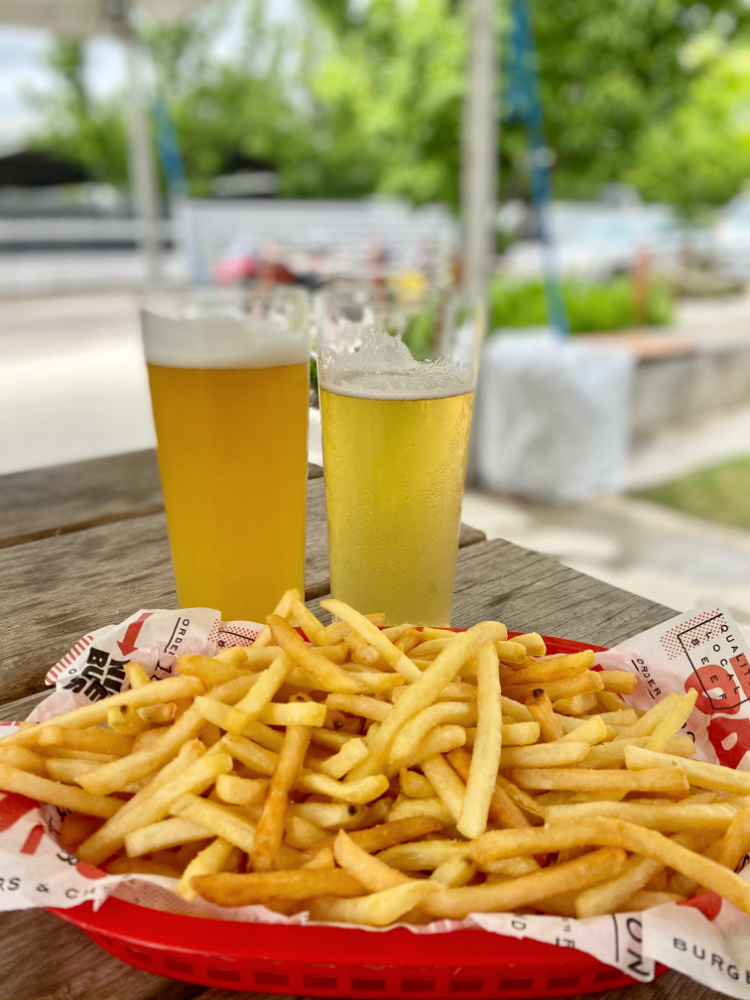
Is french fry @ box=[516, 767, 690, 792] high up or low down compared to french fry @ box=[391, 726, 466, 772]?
down

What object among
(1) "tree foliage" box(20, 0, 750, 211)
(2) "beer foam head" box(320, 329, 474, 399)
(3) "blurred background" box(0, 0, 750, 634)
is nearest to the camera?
(2) "beer foam head" box(320, 329, 474, 399)

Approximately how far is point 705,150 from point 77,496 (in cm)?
1381

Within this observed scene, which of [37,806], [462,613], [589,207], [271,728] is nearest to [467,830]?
[271,728]

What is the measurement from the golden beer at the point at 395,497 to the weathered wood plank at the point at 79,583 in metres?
0.09

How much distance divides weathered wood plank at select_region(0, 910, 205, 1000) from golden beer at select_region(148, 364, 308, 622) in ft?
1.65

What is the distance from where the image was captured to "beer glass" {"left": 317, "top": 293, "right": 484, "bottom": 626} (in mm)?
962

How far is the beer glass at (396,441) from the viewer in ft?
3.16

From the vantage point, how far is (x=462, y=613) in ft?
3.84

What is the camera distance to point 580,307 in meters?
6.32

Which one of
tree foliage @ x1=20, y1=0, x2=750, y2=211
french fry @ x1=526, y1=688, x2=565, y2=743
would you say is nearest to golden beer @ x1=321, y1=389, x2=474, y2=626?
french fry @ x1=526, y1=688, x2=565, y2=743

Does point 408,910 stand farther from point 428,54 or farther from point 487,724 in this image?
point 428,54

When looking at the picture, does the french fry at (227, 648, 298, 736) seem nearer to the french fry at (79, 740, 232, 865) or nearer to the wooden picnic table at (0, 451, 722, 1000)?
the french fry at (79, 740, 232, 865)

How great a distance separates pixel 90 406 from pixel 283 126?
15.8m

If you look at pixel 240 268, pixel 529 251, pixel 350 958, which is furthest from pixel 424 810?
pixel 529 251
